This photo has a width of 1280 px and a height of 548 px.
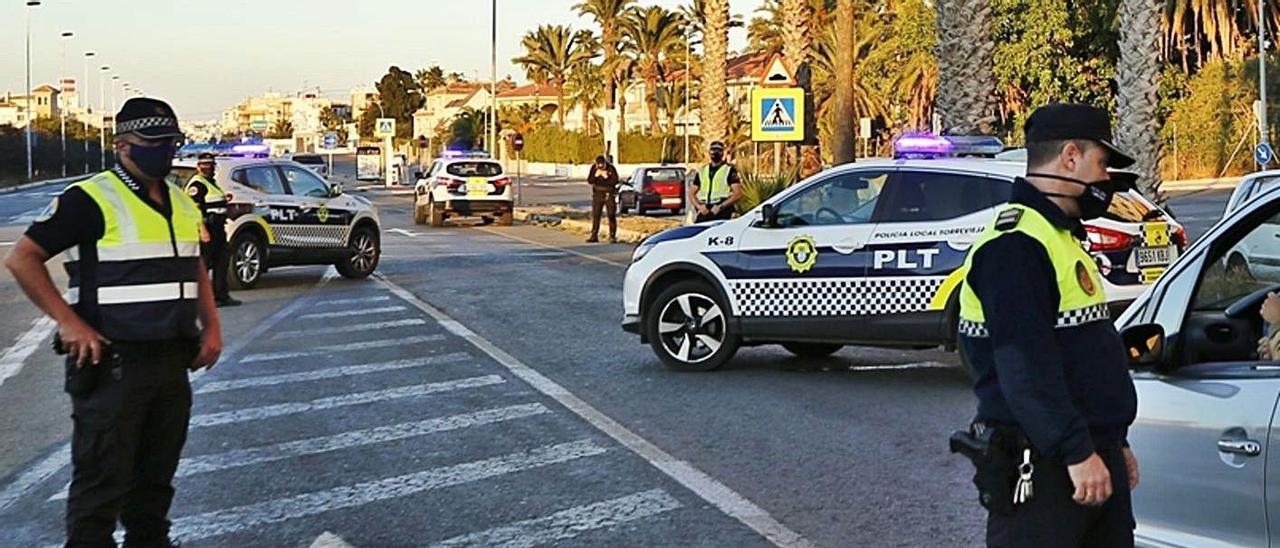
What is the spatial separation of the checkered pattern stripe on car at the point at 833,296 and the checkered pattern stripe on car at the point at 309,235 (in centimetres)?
974

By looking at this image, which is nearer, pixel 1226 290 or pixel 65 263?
pixel 65 263

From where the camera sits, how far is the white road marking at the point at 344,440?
8398 mm

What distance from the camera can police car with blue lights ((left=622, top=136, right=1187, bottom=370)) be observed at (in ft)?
34.6

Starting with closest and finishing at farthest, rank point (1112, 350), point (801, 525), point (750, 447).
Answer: point (1112, 350)
point (801, 525)
point (750, 447)

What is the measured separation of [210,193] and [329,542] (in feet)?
35.0

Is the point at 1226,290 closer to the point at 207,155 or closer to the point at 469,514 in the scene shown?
the point at 469,514

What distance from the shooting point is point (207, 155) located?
18016mm

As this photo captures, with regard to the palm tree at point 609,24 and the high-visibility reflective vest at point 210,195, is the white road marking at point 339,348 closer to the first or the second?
the high-visibility reflective vest at point 210,195

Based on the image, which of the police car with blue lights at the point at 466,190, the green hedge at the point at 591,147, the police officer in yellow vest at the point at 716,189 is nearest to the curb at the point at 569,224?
the police car with blue lights at the point at 466,190

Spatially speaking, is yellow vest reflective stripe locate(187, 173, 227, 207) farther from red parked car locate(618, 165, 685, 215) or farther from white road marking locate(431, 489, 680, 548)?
red parked car locate(618, 165, 685, 215)

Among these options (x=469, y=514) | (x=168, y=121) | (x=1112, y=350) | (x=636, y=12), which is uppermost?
(x=636, y=12)

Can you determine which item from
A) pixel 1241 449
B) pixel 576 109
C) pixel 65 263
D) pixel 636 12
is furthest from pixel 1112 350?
pixel 576 109

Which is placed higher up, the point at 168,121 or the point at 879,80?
the point at 879,80

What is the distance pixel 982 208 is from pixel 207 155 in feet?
34.7
